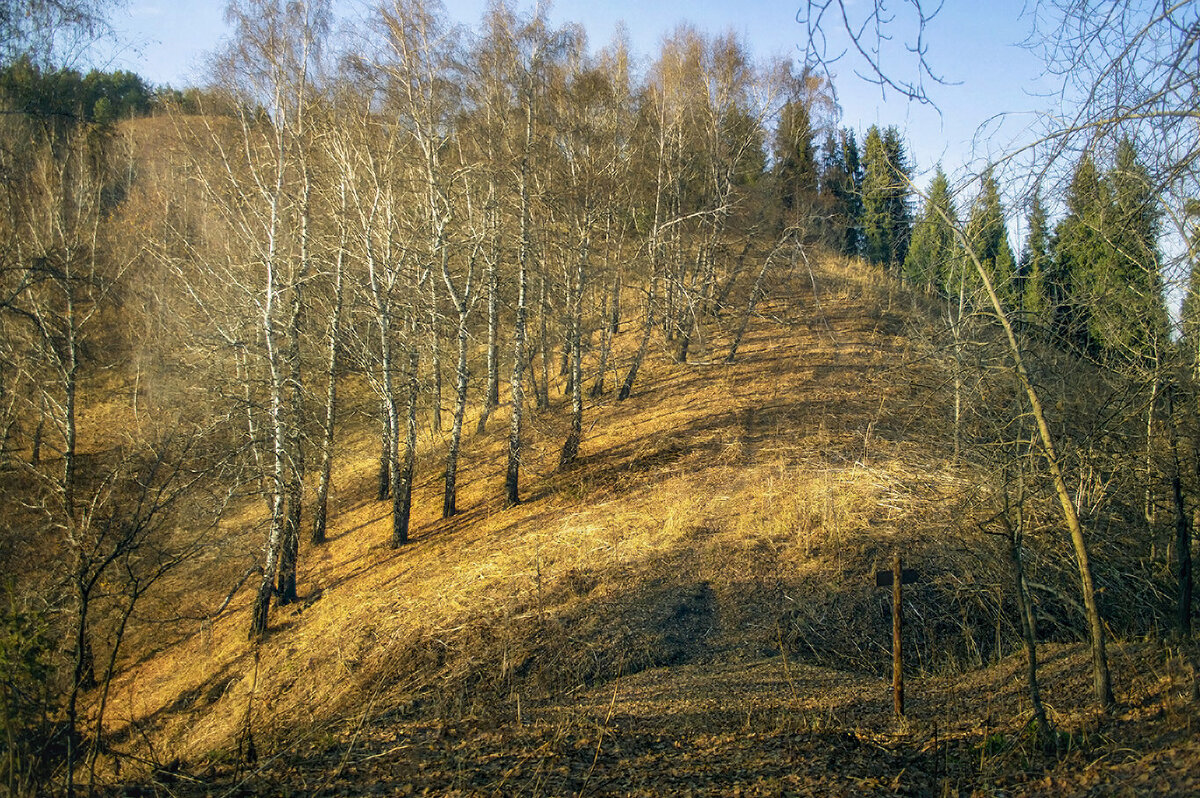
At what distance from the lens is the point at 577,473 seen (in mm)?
16031

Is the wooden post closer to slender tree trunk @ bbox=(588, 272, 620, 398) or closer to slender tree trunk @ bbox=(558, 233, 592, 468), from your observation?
slender tree trunk @ bbox=(558, 233, 592, 468)

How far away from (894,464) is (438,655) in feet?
29.7

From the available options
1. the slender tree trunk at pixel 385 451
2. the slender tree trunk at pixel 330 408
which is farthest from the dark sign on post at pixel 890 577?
the slender tree trunk at pixel 385 451

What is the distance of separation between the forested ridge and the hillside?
0.07m

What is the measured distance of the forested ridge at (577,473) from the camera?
17.2 ft

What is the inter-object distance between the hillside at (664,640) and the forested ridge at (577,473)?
0.22 feet

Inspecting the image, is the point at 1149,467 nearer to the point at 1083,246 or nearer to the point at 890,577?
the point at 1083,246

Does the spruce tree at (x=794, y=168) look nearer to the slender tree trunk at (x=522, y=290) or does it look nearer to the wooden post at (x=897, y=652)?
the slender tree trunk at (x=522, y=290)

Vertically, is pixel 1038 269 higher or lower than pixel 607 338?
lower

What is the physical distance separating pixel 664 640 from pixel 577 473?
264 inches

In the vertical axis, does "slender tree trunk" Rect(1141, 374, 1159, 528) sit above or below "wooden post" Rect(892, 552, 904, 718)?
above

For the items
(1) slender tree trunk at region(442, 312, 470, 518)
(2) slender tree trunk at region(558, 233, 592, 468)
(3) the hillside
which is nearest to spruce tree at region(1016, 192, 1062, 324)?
(3) the hillside

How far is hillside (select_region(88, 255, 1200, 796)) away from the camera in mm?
5035

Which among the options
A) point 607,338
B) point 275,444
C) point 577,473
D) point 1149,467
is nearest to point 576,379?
point 577,473
